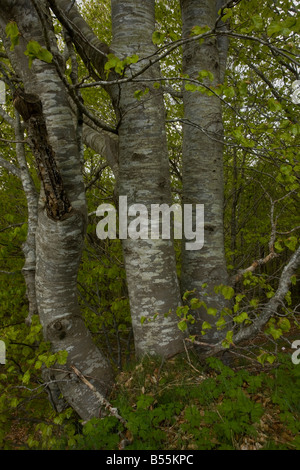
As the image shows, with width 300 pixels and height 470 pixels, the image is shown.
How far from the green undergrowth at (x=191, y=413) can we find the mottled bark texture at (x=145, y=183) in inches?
11.8

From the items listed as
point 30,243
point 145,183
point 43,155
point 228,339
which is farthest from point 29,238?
point 228,339

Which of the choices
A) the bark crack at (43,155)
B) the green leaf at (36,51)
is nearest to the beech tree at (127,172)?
the bark crack at (43,155)

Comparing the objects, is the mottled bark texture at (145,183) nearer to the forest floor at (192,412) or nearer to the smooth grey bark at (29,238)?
the forest floor at (192,412)

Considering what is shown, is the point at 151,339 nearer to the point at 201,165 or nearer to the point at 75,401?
the point at 75,401

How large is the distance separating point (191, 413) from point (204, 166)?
8.35 feet

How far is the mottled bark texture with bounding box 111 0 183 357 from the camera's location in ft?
8.36

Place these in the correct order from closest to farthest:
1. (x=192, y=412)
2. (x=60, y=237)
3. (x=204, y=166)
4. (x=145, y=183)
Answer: (x=192, y=412) < (x=60, y=237) < (x=145, y=183) < (x=204, y=166)

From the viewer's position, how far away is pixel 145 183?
260 centimetres

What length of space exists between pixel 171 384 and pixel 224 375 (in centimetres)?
48

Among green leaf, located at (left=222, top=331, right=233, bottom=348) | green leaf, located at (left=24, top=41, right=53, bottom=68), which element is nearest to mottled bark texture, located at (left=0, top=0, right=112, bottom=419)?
green leaf, located at (left=24, top=41, right=53, bottom=68)

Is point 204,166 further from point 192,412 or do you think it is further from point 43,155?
point 192,412

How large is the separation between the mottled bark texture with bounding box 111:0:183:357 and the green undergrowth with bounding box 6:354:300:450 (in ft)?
0.98

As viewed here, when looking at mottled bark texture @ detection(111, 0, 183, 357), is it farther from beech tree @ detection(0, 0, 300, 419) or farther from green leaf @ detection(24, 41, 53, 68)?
green leaf @ detection(24, 41, 53, 68)

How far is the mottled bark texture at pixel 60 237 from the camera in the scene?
212 cm
